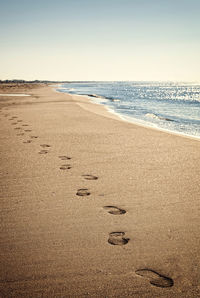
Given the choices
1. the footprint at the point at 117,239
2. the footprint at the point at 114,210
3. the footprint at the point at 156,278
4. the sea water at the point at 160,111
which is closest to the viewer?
the footprint at the point at 156,278

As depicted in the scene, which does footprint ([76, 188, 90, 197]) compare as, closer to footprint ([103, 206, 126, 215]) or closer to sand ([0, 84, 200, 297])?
sand ([0, 84, 200, 297])

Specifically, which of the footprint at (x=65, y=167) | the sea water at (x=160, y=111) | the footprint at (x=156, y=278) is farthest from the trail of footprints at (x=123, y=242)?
the sea water at (x=160, y=111)

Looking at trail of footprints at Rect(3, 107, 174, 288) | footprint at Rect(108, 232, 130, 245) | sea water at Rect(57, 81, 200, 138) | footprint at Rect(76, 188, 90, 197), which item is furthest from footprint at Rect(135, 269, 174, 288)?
sea water at Rect(57, 81, 200, 138)

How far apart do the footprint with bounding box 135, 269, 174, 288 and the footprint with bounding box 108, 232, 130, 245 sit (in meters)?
0.39

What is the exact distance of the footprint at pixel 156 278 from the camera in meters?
1.91

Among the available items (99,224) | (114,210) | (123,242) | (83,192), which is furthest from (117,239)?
(83,192)

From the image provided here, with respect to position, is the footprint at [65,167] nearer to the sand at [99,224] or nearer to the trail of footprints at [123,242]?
the sand at [99,224]

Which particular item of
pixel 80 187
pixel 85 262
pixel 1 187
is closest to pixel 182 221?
pixel 85 262

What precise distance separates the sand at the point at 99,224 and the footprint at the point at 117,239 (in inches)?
0.4

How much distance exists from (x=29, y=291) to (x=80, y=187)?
6.20ft

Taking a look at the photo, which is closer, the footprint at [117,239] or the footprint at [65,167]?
the footprint at [117,239]

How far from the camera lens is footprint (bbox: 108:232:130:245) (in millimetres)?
2406

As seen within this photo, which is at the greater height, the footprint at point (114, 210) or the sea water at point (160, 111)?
the sea water at point (160, 111)

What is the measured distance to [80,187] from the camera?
144 inches
